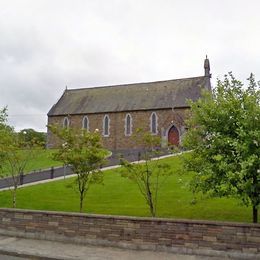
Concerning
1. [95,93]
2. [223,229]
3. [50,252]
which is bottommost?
[50,252]

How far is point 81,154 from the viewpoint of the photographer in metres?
12.5

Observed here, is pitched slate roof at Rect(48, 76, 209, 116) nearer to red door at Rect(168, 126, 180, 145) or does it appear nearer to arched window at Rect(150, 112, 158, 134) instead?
arched window at Rect(150, 112, 158, 134)

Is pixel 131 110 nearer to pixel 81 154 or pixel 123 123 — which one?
pixel 123 123

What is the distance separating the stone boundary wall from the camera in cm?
812

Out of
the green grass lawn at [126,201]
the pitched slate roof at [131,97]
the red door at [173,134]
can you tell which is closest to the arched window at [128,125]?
the pitched slate roof at [131,97]

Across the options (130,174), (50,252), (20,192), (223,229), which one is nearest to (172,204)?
(130,174)

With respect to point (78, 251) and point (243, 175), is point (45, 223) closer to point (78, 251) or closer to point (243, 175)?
point (78, 251)

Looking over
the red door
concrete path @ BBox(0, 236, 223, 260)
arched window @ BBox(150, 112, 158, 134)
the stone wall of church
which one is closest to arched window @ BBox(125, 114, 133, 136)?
the stone wall of church

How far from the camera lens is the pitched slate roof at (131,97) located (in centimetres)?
4141

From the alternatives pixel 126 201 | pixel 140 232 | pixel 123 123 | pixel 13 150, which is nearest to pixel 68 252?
pixel 140 232

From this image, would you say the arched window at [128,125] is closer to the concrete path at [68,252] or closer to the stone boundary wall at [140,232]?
the stone boundary wall at [140,232]

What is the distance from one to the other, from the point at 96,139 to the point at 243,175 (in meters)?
6.42

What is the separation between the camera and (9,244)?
374 inches

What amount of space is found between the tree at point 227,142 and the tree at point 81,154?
4.18m
